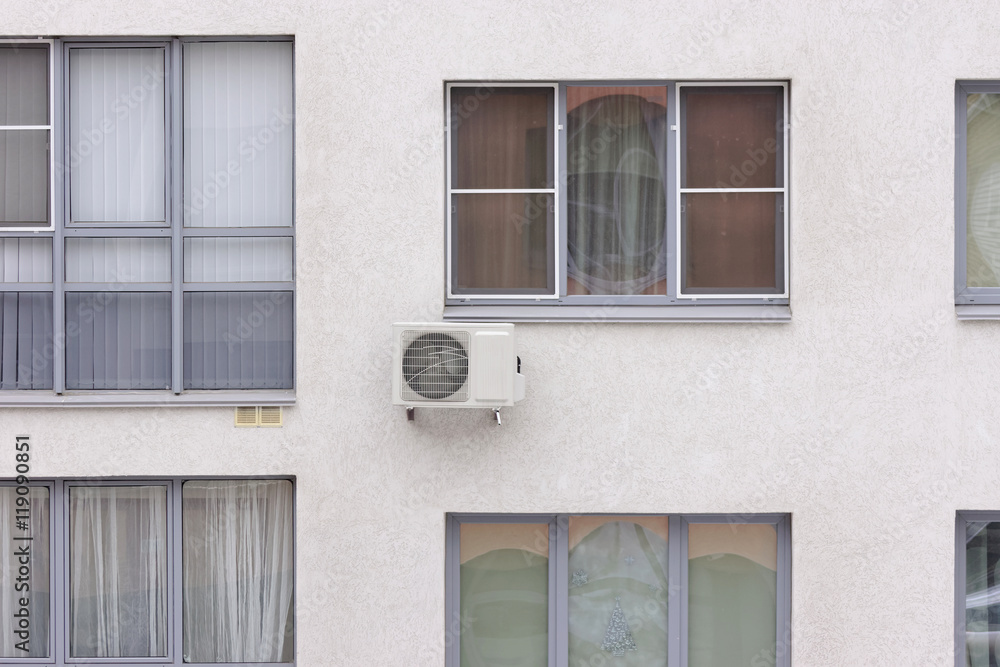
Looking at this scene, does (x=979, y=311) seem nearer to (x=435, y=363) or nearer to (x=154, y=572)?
(x=435, y=363)

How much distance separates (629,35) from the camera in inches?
217

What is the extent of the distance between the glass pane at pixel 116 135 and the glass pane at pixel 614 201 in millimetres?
2934

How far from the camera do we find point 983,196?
5.68m

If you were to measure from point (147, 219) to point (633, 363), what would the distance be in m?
3.56

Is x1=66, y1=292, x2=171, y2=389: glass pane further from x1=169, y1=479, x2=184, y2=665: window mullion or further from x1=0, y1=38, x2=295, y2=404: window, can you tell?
x1=169, y1=479, x2=184, y2=665: window mullion

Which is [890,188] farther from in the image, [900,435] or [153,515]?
[153,515]

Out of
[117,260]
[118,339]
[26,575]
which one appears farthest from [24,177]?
[26,575]

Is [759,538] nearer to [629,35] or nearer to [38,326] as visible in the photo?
[629,35]

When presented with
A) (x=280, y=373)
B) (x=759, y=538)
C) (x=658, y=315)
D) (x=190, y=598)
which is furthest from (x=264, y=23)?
(x=759, y=538)

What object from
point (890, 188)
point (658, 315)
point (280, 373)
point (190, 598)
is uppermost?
point (890, 188)

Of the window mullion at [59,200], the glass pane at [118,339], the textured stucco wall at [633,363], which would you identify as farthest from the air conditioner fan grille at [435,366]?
the window mullion at [59,200]

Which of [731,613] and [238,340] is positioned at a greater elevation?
[238,340]

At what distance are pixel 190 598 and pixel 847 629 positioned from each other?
4.56 meters

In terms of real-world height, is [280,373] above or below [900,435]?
above
